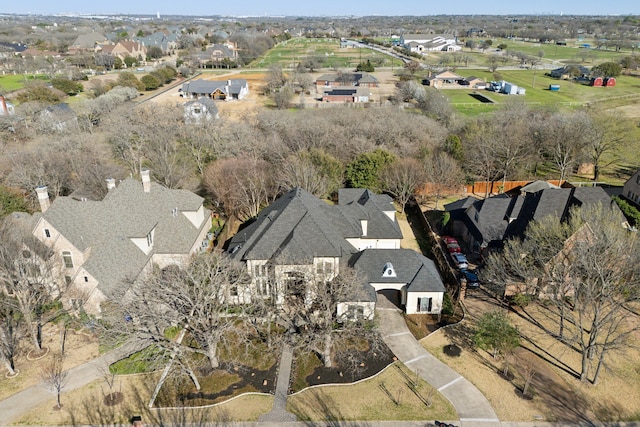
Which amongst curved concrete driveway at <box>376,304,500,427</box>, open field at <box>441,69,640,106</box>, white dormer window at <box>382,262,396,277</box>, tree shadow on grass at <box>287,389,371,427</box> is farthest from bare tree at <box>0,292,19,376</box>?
open field at <box>441,69,640,106</box>

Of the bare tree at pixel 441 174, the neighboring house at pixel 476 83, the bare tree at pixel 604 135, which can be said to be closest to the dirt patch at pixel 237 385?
the bare tree at pixel 441 174

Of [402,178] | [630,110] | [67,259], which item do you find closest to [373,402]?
[67,259]

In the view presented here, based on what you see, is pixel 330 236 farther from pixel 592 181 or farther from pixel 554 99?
pixel 554 99

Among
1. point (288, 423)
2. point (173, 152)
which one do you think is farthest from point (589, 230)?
point (173, 152)

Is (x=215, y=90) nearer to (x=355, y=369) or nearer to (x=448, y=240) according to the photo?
(x=448, y=240)

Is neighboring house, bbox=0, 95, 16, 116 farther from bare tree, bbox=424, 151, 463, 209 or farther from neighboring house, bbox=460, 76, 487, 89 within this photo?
neighboring house, bbox=460, 76, 487, 89

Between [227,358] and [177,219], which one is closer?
[227,358]

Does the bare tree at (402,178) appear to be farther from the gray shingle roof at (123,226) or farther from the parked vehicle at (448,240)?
the gray shingle roof at (123,226)
